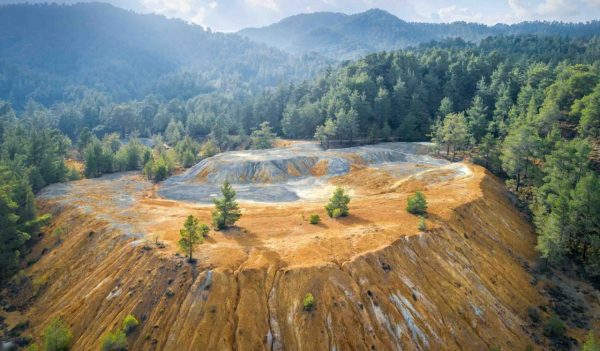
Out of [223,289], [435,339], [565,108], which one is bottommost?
[435,339]

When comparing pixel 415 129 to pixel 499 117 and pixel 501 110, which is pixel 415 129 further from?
pixel 501 110

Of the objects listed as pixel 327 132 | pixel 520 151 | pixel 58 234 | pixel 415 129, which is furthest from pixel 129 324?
pixel 415 129

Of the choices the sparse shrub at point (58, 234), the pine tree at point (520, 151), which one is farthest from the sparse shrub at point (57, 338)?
the pine tree at point (520, 151)

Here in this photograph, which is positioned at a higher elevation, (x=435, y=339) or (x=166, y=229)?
(x=166, y=229)

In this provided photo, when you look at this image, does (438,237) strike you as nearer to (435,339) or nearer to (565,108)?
(435,339)

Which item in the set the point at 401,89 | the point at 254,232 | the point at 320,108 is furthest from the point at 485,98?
the point at 254,232

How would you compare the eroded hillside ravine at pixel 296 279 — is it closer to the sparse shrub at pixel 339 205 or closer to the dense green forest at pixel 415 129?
the sparse shrub at pixel 339 205
